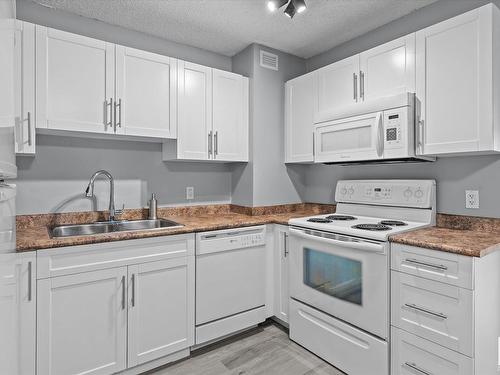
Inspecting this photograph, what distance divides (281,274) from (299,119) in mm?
1436

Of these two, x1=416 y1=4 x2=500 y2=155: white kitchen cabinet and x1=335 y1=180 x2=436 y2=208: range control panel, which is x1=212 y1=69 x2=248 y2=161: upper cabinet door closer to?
x1=335 y1=180 x2=436 y2=208: range control panel

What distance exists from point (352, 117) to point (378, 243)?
101 cm

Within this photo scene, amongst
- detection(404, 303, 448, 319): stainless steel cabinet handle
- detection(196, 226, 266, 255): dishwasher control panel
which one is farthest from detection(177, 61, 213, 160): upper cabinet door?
detection(404, 303, 448, 319): stainless steel cabinet handle

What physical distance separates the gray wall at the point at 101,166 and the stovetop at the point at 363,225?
1130 millimetres

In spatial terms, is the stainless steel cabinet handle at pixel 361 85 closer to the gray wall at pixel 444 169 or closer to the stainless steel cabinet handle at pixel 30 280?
the gray wall at pixel 444 169

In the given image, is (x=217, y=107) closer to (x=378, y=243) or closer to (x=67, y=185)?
(x=67, y=185)

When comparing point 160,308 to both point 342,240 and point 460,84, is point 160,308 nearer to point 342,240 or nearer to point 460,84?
point 342,240

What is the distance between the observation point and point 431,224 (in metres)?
2.09

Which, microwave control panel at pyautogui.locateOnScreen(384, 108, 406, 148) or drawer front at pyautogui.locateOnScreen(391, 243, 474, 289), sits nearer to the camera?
drawer front at pyautogui.locateOnScreen(391, 243, 474, 289)

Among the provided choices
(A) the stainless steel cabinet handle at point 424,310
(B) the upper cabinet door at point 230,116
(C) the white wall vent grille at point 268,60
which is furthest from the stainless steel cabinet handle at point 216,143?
(A) the stainless steel cabinet handle at point 424,310

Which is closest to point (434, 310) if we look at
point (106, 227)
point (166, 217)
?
point (166, 217)

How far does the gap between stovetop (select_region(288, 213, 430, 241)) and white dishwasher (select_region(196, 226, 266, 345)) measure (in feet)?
1.36

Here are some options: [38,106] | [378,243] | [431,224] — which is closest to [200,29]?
[38,106]

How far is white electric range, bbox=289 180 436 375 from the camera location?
5.76 ft
